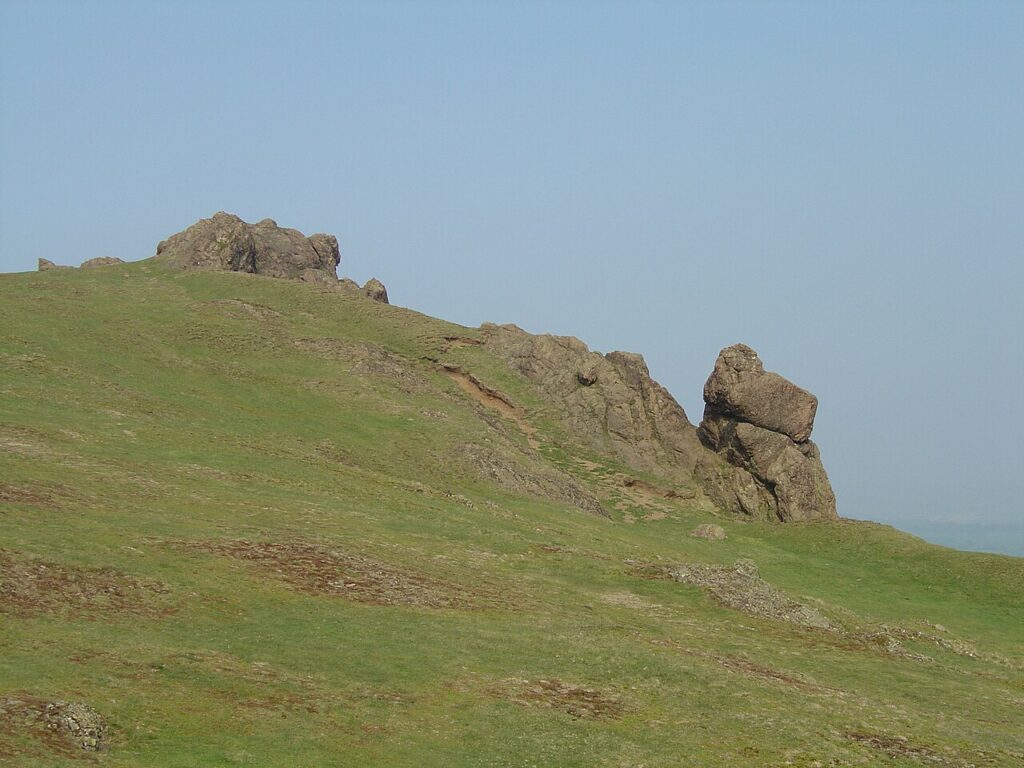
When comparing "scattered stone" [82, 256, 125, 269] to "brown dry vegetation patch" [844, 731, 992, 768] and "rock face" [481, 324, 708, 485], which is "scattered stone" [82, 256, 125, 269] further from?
"brown dry vegetation patch" [844, 731, 992, 768]

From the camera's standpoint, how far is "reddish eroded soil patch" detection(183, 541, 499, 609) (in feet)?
132

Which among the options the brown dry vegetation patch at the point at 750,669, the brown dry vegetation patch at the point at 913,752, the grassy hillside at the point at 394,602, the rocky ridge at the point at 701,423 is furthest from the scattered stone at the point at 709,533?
the brown dry vegetation patch at the point at 913,752

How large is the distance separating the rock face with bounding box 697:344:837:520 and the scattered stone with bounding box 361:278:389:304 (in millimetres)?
53034

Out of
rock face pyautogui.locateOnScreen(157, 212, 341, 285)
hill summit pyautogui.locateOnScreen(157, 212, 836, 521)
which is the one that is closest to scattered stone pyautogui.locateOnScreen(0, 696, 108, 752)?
hill summit pyautogui.locateOnScreen(157, 212, 836, 521)

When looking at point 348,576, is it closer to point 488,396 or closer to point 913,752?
point 913,752

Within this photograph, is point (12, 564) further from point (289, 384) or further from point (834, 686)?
point (289, 384)

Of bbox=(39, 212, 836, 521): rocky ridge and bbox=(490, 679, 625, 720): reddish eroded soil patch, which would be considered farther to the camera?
bbox=(39, 212, 836, 521): rocky ridge

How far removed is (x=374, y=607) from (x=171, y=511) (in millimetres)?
13618

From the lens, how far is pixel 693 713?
31.6m

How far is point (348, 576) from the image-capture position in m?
41.9

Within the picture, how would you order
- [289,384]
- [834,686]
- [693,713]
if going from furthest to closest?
[289,384], [834,686], [693,713]

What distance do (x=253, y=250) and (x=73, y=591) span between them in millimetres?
105728

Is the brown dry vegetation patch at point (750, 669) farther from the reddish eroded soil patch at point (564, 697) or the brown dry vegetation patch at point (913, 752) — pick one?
the reddish eroded soil patch at point (564, 697)

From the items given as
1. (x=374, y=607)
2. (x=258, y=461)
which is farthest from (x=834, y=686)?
(x=258, y=461)
